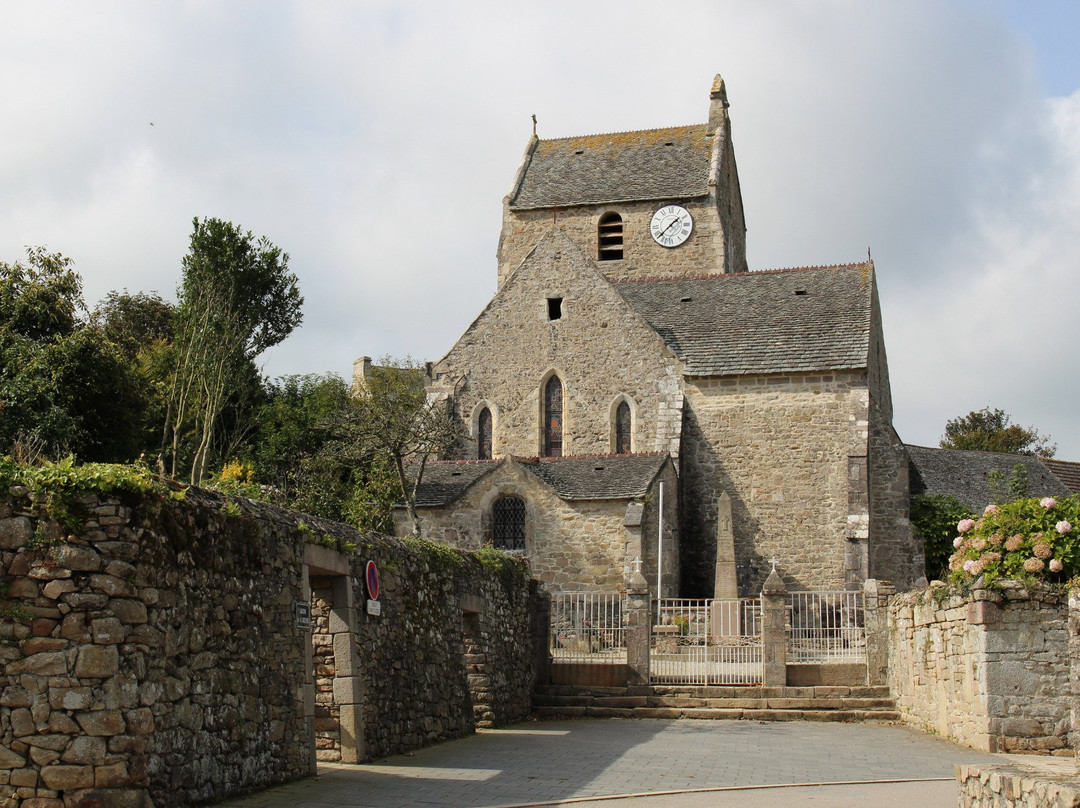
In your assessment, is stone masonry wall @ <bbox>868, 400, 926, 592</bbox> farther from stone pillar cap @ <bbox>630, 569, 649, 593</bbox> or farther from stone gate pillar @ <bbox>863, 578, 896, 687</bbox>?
stone pillar cap @ <bbox>630, 569, 649, 593</bbox>

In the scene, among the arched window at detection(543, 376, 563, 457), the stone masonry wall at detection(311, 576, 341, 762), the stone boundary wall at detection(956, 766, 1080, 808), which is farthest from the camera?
the arched window at detection(543, 376, 563, 457)

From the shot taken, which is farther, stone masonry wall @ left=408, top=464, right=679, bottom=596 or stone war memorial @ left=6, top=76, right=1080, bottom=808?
stone masonry wall @ left=408, top=464, right=679, bottom=596

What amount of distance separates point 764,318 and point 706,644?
12.6 m

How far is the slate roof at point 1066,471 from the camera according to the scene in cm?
4356

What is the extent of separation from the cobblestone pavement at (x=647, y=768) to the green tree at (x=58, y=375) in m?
15.0

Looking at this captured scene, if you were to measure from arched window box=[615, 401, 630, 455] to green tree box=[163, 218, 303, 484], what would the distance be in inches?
450

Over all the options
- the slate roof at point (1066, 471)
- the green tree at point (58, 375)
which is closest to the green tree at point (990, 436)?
the slate roof at point (1066, 471)

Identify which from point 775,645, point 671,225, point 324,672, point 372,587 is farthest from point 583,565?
point 671,225

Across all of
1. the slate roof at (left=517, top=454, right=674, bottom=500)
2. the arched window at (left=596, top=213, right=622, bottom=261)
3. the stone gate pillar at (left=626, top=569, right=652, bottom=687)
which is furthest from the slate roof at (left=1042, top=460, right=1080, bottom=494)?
the stone gate pillar at (left=626, top=569, right=652, bottom=687)

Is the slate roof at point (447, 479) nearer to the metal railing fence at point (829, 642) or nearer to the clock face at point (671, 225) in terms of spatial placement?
the metal railing fence at point (829, 642)

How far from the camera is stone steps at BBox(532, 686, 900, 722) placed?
61.1ft

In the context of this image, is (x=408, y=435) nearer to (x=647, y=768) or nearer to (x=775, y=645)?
(x=775, y=645)

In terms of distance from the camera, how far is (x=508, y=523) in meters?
27.4

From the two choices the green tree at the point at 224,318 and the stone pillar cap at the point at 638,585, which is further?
the green tree at the point at 224,318
